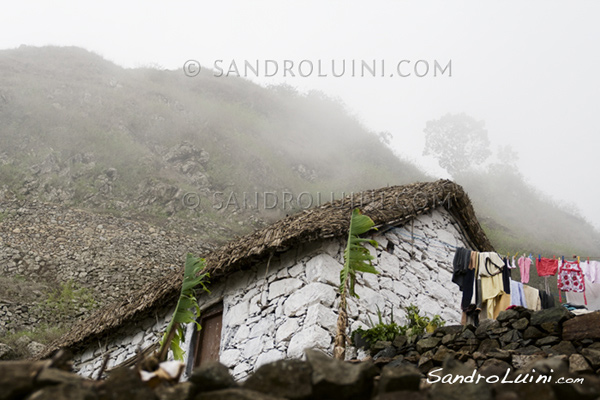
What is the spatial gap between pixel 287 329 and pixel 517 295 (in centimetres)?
345

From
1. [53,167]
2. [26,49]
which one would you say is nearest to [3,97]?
[53,167]

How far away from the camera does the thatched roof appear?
722 centimetres

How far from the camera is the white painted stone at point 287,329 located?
6.76 m

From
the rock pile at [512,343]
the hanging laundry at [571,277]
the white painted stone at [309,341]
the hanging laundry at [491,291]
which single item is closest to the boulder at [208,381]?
the rock pile at [512,343]

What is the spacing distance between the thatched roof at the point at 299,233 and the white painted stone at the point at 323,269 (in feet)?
1.02

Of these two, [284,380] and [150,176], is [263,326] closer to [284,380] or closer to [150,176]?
[284,380]

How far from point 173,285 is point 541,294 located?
18.9ft

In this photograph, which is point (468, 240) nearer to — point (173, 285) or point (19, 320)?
point (173, 285)

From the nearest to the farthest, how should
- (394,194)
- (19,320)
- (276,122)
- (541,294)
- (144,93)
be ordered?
(541,294), (394,194), (19,320), (144,93), (276,122)

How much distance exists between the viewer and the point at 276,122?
3966 cm

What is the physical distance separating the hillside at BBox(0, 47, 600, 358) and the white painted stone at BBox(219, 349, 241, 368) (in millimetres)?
7803

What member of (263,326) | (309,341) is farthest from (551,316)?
(263,326)

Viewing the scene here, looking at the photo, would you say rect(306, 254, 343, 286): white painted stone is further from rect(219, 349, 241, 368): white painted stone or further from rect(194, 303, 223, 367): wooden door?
rect(194, 303, 223, 367): wooden door

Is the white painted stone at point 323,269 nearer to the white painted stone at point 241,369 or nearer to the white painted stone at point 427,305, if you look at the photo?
the white painted stone at point 241,369
